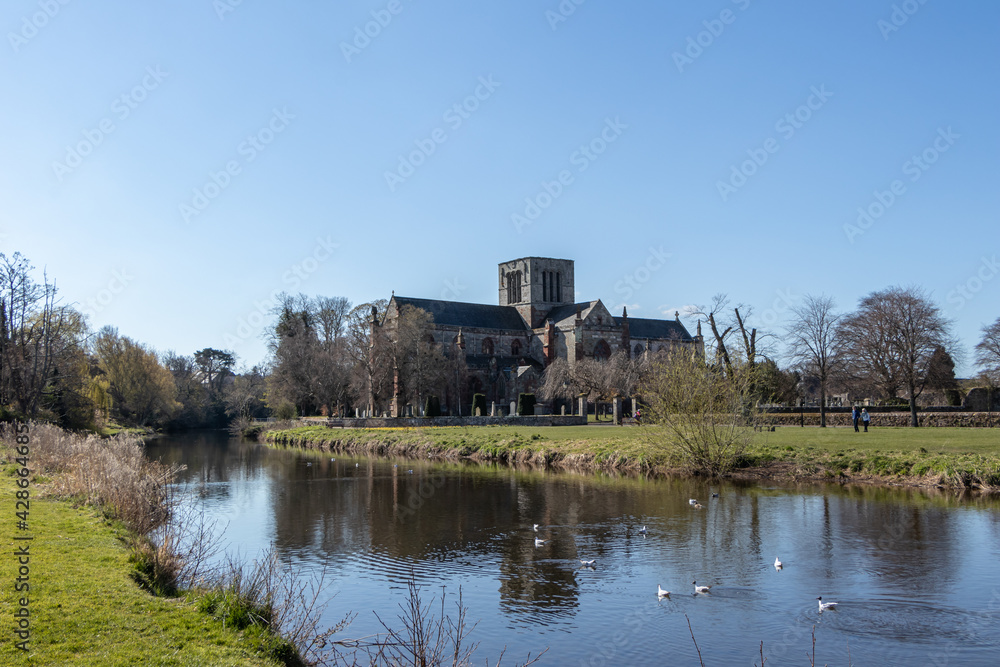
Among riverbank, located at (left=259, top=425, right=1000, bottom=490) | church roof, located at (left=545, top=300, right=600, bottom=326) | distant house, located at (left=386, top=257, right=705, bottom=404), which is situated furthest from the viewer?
church roof, located at (left=545, top=300, right=600, bottom=326)

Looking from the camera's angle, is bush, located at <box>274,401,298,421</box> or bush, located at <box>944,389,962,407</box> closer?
bush, located at <box>944,389,962,407</box>

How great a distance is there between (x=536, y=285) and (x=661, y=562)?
68.2 meters

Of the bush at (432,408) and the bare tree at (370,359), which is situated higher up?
the bare tree at (370,359)

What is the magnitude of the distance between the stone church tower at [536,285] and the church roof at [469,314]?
1.76 meters

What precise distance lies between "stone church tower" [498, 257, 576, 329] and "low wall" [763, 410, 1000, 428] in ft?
117

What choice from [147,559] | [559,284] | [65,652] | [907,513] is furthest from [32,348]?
[559,284]

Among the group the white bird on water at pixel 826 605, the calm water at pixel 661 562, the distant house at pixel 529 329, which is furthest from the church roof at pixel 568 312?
the white bird on water at pixel 826 605

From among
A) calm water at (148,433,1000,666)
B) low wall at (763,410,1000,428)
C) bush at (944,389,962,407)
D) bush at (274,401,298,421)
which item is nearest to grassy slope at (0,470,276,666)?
calm water at (148,433,1000,666)

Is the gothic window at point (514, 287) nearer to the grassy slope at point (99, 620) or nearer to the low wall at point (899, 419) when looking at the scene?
the low wall at point (899, 419)

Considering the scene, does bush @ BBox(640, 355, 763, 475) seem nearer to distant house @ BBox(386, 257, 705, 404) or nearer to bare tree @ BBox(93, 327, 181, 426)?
distant house @ BBox(386, 257, 705, 404)

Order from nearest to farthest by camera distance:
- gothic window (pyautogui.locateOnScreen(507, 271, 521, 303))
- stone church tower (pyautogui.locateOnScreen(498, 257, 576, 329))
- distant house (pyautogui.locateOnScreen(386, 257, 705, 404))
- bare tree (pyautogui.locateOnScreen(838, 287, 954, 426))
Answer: bare tree (pyautogui.locateOnScreen(838, 287, 954, 426)) < distant house (pyautogui.locateOnScreen(386, 257, 705, 404)) < stone church tower (pyautogui.locateOnScreen(498, 257, 576, 329)) < gothic window (pyautogui.locateOnScreen(507, 271, 521, 303))

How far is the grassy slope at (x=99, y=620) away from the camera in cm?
732

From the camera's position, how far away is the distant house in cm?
7131

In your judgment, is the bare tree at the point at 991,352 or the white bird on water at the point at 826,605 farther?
the bare tree at the point at 991,352
